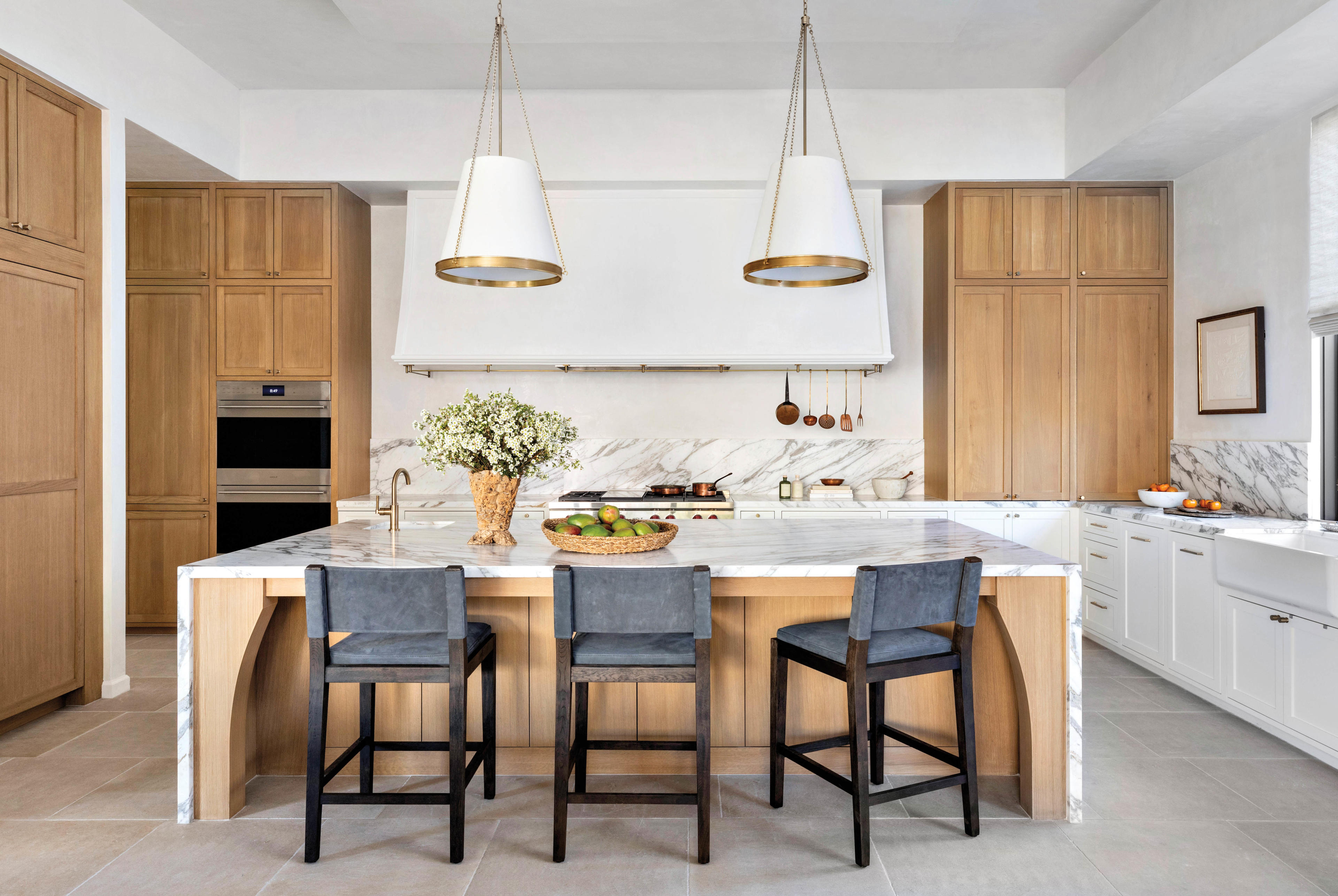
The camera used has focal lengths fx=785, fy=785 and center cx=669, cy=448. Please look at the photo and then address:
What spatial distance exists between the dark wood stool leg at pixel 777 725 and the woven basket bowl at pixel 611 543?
0.49 m

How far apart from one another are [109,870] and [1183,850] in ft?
9.76

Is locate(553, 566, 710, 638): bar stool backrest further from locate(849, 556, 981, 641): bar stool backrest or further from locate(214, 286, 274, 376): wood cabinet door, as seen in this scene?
locate(214, 286, 274, 376): wood cabinet door

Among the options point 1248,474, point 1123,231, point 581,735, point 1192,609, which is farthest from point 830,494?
point 581,735

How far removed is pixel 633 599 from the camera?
2062 millimetres

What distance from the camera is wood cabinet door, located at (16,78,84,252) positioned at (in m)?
3.19

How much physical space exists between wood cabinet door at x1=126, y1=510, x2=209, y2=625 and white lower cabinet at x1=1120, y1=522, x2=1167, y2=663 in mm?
5167

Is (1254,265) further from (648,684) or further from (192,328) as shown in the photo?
(192,328)

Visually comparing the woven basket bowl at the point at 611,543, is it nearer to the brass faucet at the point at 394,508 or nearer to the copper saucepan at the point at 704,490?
the brass faucet at the point at 394,508

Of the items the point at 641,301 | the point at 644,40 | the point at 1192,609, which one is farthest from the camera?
the point at 641,301

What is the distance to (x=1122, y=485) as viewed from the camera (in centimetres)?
468

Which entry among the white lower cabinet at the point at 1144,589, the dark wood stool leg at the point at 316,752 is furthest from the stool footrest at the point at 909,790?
the white lower cabinet at the point at 1144,589

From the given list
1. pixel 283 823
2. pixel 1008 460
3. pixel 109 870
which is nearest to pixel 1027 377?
pixel 1008 460

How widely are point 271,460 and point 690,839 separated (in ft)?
11.8

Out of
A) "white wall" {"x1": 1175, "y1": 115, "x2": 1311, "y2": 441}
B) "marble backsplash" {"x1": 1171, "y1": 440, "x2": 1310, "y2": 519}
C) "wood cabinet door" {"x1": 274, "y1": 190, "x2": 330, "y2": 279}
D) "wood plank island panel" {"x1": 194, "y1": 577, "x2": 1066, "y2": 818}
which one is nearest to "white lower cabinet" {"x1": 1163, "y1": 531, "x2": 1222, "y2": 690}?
"marble backsplash" {"x1": 1171, "y1": 440, "x2": 1310, "y2": 519}
